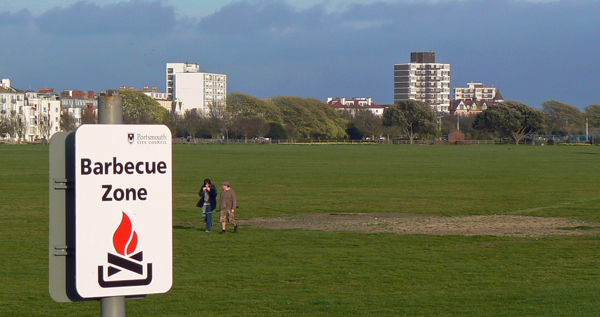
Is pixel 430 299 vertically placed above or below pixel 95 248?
below

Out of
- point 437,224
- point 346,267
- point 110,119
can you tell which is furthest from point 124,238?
→ point 437,224

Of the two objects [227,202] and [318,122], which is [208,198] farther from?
[318,122]

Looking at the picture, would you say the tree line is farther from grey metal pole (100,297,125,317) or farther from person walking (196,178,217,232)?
grey metal pole (100,297,125,317)

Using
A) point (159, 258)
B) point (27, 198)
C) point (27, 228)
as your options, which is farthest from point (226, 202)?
point (159, 258)

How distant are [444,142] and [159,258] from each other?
178 metres

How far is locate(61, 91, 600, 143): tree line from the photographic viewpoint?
17275 centimetres

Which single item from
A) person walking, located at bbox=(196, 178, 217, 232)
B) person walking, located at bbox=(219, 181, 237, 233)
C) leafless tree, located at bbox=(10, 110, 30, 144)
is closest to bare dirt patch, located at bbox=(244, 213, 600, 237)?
person walking, located at bbox=(219, 181, 237, 233)

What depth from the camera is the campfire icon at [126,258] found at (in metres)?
3.76

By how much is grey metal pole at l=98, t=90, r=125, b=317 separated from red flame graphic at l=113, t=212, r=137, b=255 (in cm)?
22

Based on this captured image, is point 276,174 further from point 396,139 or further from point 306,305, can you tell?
point 396,139

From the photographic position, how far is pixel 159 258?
3.89 metres

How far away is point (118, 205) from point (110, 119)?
1.30ft

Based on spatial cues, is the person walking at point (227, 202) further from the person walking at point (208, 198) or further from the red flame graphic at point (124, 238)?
the red flame graphic at point (124, 238)

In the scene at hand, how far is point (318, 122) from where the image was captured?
190250 millimetres
